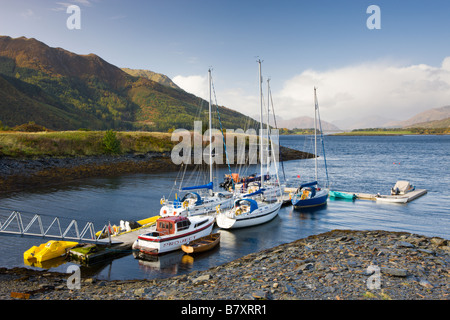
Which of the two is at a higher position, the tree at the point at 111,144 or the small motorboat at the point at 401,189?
the tree at the point at 111,144

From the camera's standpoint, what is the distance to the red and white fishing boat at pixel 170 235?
924 inches

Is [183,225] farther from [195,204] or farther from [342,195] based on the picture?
[342,195]

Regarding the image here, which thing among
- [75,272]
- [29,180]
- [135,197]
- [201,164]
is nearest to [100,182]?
[29,180]

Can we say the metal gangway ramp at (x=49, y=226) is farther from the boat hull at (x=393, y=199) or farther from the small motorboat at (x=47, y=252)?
the boat hull at (x=393, y=199)

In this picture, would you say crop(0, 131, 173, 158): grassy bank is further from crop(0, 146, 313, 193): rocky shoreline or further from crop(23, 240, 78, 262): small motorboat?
crop(23, 240, 78, 262): small motorboat

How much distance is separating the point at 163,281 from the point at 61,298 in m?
5.57

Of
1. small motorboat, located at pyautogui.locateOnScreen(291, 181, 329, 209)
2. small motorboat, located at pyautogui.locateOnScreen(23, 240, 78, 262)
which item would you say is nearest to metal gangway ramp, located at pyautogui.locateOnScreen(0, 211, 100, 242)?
small motorboat, located at pyautogui.locateOnScreen(23, 240, 78, 262)

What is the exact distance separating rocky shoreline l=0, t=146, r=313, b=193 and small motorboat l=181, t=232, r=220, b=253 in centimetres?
3861

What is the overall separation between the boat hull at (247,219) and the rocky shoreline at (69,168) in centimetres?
3776

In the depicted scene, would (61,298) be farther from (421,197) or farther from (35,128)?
(35,128)

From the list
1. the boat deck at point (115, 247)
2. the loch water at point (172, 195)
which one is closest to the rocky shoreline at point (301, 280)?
the boat deck at point (115, 247)

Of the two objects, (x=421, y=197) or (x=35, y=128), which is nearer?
(x=421, y=197)

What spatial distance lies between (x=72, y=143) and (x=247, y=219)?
61.1 metres

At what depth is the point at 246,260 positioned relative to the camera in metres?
21.1
